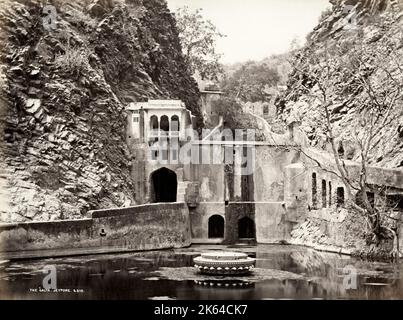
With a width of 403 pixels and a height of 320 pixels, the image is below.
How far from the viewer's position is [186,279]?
19219 millimetres

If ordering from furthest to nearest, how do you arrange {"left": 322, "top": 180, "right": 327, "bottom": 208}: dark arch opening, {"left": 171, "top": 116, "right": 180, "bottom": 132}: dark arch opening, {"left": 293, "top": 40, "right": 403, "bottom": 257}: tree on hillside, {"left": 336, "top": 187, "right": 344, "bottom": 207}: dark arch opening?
{"left": 171, "top": 116, "right": 180, "bottom": 132}: dark arch opening
{"left": 322, "top": 180, "right": 327, "bottom": 208}: dark arch opening
{"left": 336, "top": 187, "right": 344, "bottom": 207}: dark arch opening
{"left": 293, "top": 40, "right": 403, "bottom": 257}: tree on hillside

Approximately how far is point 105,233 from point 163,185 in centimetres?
842

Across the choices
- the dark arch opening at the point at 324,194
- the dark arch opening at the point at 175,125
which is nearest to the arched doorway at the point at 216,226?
the dark arch opening at the point at 175,125

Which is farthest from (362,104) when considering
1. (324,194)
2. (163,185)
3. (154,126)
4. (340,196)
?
(163,185)

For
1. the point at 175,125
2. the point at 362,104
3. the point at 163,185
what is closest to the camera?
the point at 362,104

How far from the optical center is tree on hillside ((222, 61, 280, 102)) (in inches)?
2051

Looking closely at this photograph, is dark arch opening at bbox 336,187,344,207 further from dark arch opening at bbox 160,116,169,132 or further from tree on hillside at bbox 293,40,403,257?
dark arch opening at bbox 160,116,169,132

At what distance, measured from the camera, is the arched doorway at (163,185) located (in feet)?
105

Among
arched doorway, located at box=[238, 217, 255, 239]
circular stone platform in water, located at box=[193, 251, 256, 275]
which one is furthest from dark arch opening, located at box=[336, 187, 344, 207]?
circular stone platform in water, located at box=[193, 251, 256, 275]

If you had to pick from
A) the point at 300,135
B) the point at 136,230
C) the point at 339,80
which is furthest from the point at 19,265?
the point at 339,80

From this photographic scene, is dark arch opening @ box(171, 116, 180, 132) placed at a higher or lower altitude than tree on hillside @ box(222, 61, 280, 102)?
lower

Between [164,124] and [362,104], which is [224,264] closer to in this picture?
[164,124]

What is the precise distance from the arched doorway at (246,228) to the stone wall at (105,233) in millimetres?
2834

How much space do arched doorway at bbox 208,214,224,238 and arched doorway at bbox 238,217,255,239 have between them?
87 centimetres
